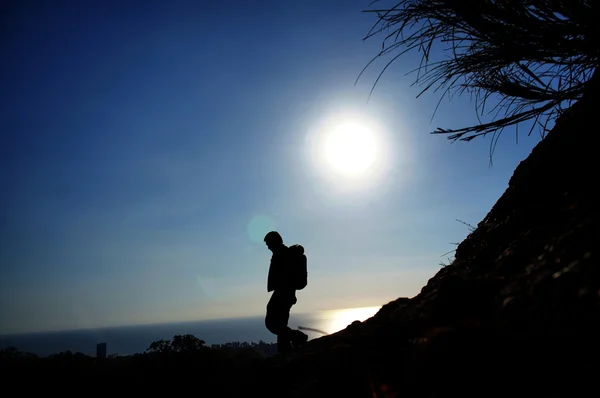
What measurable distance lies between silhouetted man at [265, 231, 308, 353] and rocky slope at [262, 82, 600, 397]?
280cm

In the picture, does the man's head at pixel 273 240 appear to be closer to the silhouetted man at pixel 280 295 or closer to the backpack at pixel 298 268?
the silhouetted man at pixel 280 295

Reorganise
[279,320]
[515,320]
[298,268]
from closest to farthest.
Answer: [515,320] → [279,320] → [298,268]

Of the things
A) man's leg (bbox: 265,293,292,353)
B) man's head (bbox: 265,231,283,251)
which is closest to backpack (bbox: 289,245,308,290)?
man's head (bbox: 265,231,283,251)

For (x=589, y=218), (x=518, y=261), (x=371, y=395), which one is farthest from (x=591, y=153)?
(x=371, y=395)

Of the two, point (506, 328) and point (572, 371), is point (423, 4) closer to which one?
point (506, 328)

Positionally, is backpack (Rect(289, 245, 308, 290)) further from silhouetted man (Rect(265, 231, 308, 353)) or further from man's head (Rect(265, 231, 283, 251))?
man's head (Rect(265, 231, 283, 251))

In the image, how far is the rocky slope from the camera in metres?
1.80

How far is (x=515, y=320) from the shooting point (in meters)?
2.28

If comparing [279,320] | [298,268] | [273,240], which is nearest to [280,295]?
[279,320]

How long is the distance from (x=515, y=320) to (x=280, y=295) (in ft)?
17.0

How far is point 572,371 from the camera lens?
166 cm

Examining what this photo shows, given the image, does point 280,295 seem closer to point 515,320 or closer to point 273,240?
point 273,240

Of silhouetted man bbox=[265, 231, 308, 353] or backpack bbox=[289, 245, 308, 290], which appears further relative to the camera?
backpack bbox=[289, 245, 308, 290]

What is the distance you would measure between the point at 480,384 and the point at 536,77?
5193 millimetres
